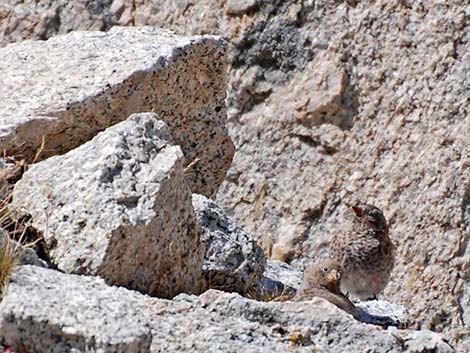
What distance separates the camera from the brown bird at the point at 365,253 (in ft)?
34.6

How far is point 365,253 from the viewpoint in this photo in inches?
426

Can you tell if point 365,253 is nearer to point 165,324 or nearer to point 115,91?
point 115,91

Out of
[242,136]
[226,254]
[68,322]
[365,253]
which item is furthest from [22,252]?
[242,136]

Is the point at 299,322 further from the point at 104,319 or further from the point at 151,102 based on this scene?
the point at 151,102

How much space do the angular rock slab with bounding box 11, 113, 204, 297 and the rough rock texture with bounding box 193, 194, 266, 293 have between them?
1.01 feet

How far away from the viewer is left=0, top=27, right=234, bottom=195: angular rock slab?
884cm

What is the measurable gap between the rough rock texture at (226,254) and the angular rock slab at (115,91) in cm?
61

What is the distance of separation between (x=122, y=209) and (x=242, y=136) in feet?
13.8

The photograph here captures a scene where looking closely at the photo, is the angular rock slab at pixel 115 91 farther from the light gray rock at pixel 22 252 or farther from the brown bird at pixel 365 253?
the light gray rock at pixel 22 252

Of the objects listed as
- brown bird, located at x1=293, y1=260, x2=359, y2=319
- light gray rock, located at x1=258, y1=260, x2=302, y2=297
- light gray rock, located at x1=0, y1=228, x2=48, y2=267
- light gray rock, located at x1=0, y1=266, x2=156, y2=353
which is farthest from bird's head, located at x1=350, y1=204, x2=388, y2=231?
light gray rock, located at x1=0, y1=266, x2=156, y2=353

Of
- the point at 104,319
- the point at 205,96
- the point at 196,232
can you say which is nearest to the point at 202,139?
the point at 205,96

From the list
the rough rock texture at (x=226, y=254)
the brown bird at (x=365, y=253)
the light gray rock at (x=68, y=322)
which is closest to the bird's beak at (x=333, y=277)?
the rough rock texture at (x=226, y=254)

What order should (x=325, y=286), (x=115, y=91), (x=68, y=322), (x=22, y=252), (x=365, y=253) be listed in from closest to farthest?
(x=68, y=322) < (x=22, y=252) < (x=115, y=91) < (x=325, y=286) < (x=365, y=253)

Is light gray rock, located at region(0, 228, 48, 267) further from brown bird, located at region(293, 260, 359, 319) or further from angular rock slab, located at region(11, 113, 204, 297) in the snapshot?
brown bird, located at region(293, 260, 359, 319)
